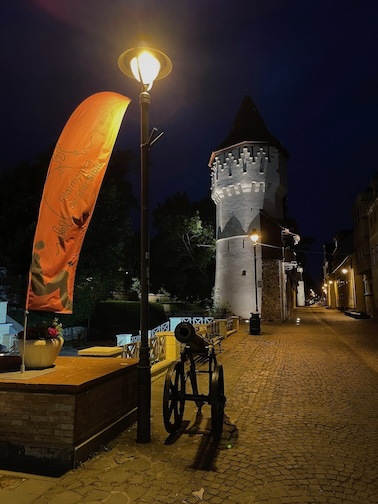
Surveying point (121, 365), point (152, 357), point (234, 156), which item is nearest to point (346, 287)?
point (234, 156)

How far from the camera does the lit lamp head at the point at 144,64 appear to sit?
5.25 m

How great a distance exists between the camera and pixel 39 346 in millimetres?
5383

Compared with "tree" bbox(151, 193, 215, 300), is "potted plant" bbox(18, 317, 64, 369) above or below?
below

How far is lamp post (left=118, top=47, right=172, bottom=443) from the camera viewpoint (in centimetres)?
506

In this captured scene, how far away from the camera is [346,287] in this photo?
4578cm

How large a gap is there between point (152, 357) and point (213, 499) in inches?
243

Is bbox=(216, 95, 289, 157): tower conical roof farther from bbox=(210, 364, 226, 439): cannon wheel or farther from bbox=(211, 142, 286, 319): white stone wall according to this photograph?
bbox=(210, 364, 226, 439): cannon wheel

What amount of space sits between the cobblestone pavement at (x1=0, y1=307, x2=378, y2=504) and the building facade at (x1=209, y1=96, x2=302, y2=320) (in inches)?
892

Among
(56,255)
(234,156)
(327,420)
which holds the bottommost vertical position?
→ (327,420)

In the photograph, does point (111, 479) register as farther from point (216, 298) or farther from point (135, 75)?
point (216, 298)

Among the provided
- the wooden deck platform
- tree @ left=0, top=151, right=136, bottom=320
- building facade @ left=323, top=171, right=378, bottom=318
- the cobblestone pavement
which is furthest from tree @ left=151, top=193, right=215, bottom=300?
the wooden deck platform

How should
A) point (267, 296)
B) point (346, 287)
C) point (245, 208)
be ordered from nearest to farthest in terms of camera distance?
point (267, 296) → point (245, 208) → point (346, 287)

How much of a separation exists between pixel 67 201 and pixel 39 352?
2.26 metres

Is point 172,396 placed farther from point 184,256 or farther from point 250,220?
point 184,256
